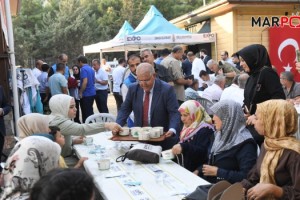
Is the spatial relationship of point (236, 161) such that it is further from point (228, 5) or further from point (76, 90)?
point (228, 5)

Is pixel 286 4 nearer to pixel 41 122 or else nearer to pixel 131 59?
pixel 131 59

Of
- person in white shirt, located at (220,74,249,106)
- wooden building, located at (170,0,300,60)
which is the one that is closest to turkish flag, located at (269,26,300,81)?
person in white shirt, located at (220,74,249,106)

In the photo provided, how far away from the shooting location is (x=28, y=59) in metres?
32.0

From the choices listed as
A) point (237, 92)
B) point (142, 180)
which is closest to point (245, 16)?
point (237, 92)

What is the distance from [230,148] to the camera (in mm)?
2799

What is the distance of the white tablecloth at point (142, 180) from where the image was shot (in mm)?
2369

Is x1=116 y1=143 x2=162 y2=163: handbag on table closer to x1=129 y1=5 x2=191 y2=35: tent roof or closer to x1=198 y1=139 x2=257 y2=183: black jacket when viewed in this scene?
x1=198 y1=139 x2=257 y2=183: black jacket

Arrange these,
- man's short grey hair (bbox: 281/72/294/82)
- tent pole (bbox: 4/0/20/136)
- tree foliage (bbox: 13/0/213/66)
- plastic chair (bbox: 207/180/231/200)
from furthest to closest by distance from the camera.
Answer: tree foliage (bbox: 13/0/213/66)
man's short grey hair (bbox: 281/72/294/82)
tent pole (bbox: 4/0/20/136)
plastic chair (bbox: 207/180/231/200)

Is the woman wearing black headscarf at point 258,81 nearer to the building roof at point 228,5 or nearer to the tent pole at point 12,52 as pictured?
the tent pole at point 12,52

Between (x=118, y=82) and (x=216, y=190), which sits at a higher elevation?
(x=118, y=82)

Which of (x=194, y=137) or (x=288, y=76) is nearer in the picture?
(x=194, y=137)

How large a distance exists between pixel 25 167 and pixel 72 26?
1247 inches

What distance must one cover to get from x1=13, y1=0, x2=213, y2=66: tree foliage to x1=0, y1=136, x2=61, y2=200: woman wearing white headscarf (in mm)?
29995

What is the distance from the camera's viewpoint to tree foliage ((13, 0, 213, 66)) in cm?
3259
